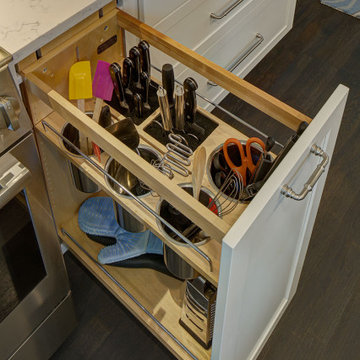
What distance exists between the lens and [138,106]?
125cm

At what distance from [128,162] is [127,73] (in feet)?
1.14

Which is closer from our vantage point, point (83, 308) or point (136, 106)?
point (136, 106)

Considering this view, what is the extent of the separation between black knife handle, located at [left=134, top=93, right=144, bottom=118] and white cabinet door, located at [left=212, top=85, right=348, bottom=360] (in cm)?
43

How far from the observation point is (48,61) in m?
1.15

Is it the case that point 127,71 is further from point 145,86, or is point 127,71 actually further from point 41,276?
point 41,276

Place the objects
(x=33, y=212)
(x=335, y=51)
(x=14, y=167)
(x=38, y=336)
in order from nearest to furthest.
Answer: (x=14, y=167) → (x=33, y=212) → (x=38, y=336) → (x=335, y=51)

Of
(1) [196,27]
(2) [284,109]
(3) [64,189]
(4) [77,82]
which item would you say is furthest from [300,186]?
(1) [196,27]

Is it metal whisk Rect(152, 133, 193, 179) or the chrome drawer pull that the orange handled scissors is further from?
the chrome drawer pull

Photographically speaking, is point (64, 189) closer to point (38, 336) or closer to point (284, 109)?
point (38, 336)

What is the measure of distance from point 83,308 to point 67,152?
2.30 feet

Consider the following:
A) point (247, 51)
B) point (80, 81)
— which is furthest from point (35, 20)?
point (247, 51)

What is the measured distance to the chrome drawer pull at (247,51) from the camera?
6.88 feet

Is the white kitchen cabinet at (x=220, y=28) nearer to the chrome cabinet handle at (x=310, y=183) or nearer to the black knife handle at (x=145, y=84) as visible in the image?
the black knife handle at (x=145, y=84)

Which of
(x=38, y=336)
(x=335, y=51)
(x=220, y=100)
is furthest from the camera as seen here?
(x=335, y=51)
